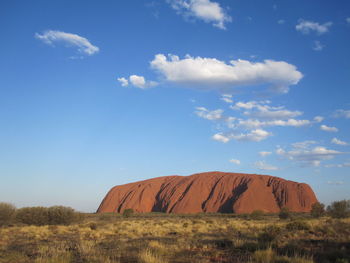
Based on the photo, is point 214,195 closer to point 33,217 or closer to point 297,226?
point 33,217

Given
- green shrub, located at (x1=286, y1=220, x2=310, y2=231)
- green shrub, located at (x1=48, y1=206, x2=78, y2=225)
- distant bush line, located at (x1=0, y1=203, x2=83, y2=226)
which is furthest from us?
green shrub, located at (x1=48, y1=206, x2=78, y2=225)

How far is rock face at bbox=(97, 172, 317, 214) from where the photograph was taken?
203ft

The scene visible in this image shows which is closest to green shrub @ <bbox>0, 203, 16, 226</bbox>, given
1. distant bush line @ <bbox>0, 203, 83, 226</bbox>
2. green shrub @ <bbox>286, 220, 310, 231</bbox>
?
distant bush line @ <bbox>0, 203, 83, 226</bbox>

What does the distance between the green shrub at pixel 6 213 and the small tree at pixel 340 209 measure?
31233 millimetres

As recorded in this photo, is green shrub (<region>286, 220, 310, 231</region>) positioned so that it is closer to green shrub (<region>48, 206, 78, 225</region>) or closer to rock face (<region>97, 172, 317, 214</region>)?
green shrub (<region>48, 206, 78, 225</region>)

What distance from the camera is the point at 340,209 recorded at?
31094mm

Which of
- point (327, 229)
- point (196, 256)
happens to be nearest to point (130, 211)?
point (327, 229)

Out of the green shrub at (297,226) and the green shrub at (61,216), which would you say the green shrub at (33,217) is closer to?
the green shrub at (61,216)

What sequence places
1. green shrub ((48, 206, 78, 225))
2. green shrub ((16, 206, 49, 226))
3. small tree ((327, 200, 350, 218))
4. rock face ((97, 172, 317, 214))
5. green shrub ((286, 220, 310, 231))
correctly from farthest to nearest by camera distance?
→ rock face ((97, 172, 317, 214)) < small tree ((327, 200, 350, 218)) < green shrub ((48, 206, 78, 225)) < green shrub ((16, 206, 49, 226)) < green shrub ((286, 220, 310, 231))

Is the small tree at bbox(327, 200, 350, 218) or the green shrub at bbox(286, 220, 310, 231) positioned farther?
the small tree at bbox(327, 200, 350, 218)

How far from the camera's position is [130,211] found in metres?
46.3

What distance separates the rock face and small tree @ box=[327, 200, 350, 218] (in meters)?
26.0

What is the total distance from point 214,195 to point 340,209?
125 ft

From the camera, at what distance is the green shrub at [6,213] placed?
23188 mm
